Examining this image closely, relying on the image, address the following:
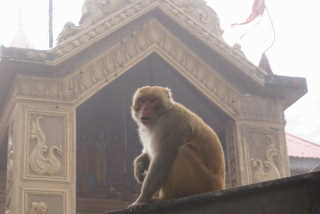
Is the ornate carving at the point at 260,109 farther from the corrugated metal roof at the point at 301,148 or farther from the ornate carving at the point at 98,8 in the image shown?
the ornate carving at the point at 98,8

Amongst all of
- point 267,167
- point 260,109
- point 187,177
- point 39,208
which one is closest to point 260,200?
point 187,177

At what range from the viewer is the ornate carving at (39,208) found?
13273 millimetres

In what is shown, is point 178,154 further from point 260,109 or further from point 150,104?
point 260,109

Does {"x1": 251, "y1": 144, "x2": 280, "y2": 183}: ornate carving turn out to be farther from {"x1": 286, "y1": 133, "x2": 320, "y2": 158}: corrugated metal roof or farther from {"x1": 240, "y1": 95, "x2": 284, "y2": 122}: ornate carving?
{"x1": 286, "y1": 133, "x2": 320, "y2": 158}: corrugated metal roof

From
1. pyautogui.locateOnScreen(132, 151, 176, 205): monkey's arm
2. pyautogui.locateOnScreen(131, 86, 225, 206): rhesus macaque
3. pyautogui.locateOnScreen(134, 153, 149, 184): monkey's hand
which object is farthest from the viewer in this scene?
pyautogui.locateOnScreen(134, 153, 149, 184): monkey's hand

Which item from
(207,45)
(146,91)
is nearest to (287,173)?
(207,45)

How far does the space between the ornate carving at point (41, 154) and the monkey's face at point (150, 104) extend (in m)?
6.88

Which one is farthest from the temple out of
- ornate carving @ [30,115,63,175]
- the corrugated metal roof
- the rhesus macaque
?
the rhesus macaque

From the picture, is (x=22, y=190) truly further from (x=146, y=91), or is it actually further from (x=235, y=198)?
(x=235, y=198)

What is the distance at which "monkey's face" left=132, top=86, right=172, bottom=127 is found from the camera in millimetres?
7074

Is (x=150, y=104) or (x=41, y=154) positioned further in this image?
(x=41, y=154)

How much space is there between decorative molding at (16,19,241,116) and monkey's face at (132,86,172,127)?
24.2 feet

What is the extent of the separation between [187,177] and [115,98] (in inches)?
375

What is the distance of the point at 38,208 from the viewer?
43.7 ft
